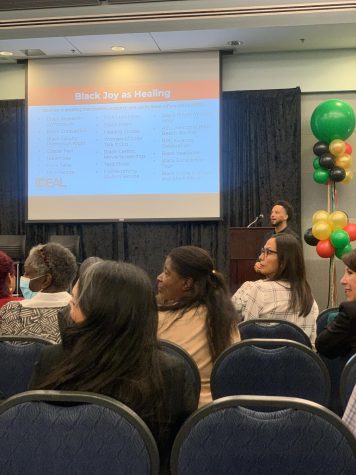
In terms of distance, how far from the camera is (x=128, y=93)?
24.7 ft

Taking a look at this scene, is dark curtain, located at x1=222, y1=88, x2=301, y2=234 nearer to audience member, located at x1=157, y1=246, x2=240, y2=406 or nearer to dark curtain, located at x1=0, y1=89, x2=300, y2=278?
dark curtain, located at x1=0, y1=89, x2=300, y2=278

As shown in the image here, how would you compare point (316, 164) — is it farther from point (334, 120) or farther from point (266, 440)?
point (266, 440)

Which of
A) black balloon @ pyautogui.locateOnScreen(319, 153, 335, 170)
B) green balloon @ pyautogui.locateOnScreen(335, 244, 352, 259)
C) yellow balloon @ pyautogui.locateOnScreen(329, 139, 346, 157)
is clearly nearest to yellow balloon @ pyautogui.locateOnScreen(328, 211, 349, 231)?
green balloon @ pyautogui.locateOnScreen(335, 244, 352, 259)

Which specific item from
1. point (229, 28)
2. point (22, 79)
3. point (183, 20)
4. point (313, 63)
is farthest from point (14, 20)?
point (313, 63)

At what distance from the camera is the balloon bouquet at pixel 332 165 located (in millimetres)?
6582

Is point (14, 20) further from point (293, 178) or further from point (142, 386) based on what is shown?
point (142, 386)

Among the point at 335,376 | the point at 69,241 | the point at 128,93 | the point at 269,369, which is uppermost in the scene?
the point at 128,93

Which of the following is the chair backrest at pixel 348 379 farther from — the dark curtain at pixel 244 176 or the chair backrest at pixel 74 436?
the dark curtain at pixel 244 176

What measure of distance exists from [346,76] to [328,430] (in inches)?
275

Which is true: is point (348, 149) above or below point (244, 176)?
above

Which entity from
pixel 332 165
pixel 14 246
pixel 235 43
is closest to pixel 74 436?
pixel 332 165

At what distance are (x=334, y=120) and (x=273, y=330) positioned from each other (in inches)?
184

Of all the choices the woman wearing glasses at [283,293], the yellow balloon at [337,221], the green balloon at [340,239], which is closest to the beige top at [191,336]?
the woman wearing glasses at [283,293]

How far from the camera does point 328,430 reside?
3.65ft
